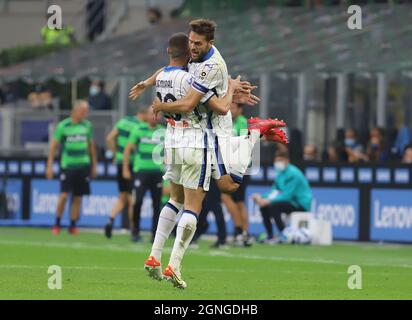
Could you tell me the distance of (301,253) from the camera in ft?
67.4

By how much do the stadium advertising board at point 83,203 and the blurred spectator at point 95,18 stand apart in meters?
12.3

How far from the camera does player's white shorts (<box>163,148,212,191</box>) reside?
13766 millimetres

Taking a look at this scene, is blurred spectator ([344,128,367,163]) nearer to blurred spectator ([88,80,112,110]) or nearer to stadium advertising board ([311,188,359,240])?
stadium advertising board ([311,188,359,240])

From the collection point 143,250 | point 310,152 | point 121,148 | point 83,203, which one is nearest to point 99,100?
point 83,203

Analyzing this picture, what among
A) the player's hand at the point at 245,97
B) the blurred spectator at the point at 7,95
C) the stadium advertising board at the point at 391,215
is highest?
the blurred spectator at the point at 7,95

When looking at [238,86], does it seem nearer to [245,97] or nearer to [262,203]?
[245,97]

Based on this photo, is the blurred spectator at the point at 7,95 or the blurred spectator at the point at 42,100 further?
the blurred spectator at the point at 7,95

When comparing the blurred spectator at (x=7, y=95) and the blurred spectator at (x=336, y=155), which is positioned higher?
the blurred spectator at (x=7, y=95)

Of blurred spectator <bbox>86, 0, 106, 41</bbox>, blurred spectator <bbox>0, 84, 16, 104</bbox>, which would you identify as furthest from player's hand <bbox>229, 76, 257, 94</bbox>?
blurred spectator <bbox>86, 0, 106, 41</bbox>

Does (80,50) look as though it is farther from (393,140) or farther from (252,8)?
(393,140)

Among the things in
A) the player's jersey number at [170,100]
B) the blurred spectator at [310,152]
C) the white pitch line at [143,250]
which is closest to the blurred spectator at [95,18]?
the blurred spectator at [310,152]

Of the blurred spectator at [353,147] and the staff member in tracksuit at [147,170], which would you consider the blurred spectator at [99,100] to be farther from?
the staff member in tracksuit at [147,170]

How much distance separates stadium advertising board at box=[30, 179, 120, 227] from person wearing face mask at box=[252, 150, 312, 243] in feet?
15.8

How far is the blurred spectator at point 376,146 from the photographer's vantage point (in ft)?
85.8
